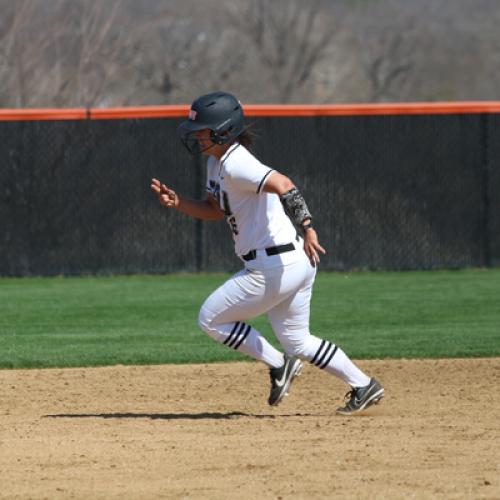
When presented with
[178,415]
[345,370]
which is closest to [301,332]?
[345,370]

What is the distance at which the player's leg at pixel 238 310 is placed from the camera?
7.21 m

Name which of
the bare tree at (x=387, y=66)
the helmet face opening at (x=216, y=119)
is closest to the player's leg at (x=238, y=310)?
the helmet face opening at (x=216, y=119)

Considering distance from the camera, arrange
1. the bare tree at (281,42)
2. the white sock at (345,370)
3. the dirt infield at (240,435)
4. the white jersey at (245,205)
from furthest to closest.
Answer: the bare tree at (281,42), the white sock at (345,370), the white jersey at (245,205), the dirt infield at (240,435)

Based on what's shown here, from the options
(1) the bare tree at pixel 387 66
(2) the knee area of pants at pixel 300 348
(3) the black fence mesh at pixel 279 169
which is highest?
(2) the knee area of pants at pixel 300 348

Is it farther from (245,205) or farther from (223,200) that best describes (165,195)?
(245,205)

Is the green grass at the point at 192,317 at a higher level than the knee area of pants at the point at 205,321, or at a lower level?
lower

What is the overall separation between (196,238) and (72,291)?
7.45ft

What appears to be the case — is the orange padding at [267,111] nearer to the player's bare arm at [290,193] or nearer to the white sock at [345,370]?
the white sock at [345,370]

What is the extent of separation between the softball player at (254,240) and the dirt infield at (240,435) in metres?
0.53

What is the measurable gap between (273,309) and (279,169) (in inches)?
376

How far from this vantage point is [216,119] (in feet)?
23.5

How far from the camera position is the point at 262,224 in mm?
7184

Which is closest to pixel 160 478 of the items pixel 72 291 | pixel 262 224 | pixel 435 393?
pixel 262 224

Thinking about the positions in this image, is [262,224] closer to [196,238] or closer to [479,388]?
[479,388]
